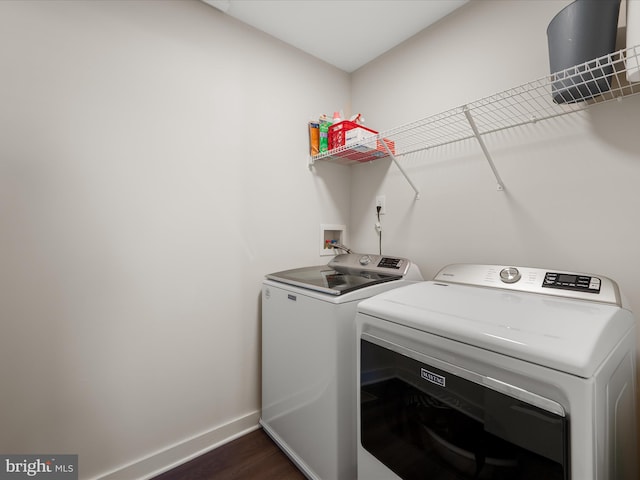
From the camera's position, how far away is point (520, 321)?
0.81 m

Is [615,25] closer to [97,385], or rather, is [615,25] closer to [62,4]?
[62,4]

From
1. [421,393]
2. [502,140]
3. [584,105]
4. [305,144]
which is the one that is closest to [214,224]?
[305,144]

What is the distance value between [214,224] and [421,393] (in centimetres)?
Answer: 129

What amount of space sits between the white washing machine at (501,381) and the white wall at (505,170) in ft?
0.81

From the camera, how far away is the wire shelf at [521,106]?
0.99 meters

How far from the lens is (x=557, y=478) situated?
0.65 meters

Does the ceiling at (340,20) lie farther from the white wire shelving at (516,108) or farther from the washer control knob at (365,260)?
the washer control knob at (365,260)

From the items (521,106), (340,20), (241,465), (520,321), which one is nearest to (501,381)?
(520,321)

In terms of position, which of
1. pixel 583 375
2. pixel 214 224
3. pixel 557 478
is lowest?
pixel 557 478

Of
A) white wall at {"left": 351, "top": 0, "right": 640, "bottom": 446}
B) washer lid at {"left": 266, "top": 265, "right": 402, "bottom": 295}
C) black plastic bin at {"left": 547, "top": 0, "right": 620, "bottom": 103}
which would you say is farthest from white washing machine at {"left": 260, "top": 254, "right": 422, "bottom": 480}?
black plastic bin at {"left": 547, "top": 0, "right": 620, "bottom": 103}

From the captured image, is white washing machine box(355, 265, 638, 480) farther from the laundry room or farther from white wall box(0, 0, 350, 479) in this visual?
white wall box(0, 0, 350, 479)

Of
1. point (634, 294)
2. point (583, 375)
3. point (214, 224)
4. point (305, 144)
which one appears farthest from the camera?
point (305, 144)

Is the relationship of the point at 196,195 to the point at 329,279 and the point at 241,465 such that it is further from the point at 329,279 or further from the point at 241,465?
→ the point at 241,465

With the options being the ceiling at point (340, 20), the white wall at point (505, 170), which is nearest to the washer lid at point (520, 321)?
the white wall at point (505, 170)
